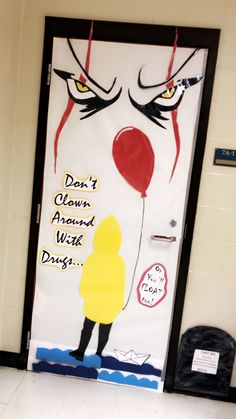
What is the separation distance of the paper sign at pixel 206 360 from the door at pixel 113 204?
0.19 metres

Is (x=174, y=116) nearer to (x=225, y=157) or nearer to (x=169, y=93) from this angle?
(x=169, y=93)

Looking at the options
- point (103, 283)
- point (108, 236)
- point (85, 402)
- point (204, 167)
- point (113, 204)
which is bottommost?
point (85, 402)

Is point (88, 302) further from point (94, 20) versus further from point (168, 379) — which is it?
point (94, 20)

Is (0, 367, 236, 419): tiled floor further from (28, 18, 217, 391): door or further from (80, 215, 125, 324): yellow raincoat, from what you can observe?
(80, 215, 125, 324): yellow raincoat

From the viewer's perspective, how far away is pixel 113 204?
222 centimetres

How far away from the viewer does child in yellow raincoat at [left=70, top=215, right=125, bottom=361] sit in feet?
7.39

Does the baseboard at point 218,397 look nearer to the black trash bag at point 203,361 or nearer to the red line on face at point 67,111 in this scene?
the black trash bag at point 203,361

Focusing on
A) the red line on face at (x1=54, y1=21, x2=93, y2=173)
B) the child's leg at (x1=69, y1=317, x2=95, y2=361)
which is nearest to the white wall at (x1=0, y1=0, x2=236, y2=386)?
the red line on face at (x1=54, y1=21, x2=93, y2=173)

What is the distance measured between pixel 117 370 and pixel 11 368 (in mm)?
687

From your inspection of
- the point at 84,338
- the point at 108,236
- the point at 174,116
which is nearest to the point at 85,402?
the point at 84,338

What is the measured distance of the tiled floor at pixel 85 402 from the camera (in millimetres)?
2066

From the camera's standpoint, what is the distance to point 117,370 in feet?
7.70

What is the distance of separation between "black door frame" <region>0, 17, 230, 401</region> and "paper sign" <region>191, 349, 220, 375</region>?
0.46 feet

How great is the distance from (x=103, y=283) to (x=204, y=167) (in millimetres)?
920
